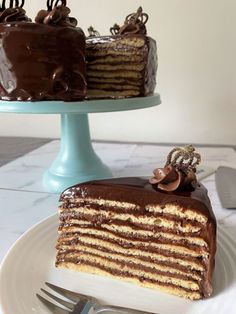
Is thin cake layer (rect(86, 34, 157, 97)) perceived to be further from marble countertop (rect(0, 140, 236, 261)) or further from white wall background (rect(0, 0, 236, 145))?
white wall background (rect(0, 0, 236, 145))

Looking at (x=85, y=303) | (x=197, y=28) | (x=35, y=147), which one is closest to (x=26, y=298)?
(x=85, y=303)

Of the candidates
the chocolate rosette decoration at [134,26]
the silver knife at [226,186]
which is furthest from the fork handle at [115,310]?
the chocolate rosette decoration at [134,26]

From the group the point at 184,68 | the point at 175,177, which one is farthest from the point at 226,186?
the point at 184,68

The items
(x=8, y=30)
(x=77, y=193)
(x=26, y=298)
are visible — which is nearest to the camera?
(x=26, y=298)

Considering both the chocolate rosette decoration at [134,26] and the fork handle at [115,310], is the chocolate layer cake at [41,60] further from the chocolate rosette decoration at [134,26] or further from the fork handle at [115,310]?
the fork handle at [115,310]

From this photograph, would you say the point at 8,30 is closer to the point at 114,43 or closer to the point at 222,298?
the point at 114,43

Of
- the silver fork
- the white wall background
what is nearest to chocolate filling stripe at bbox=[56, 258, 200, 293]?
the silver fork
